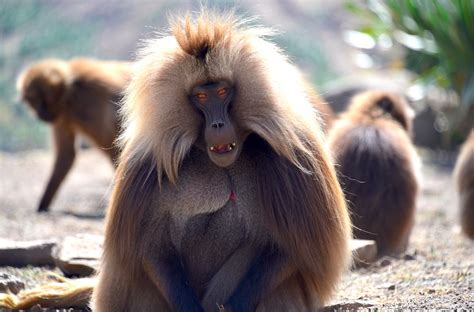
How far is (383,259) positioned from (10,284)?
2843 millimetres

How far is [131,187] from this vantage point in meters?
4.54

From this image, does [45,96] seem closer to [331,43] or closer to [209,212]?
[209,212]

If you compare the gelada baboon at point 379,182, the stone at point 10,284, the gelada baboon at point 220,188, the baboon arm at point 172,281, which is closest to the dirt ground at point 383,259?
the gelada baboon at point 379,182

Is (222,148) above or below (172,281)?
above

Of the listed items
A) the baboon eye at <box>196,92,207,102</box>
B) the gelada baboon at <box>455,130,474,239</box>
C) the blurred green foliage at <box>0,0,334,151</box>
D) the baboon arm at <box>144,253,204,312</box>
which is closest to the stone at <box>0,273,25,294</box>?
the baboon arm at <box>144,253,204,312</box>

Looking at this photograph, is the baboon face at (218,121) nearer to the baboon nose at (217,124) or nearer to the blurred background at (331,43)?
the baboon nose at (217,124)

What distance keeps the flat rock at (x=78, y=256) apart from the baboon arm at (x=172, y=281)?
1.42 metres

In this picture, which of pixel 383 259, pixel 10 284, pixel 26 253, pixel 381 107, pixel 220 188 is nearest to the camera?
→ pixel 220 188

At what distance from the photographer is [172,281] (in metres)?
4.51

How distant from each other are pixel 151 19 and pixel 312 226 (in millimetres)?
15414

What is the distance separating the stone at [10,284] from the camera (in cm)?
543

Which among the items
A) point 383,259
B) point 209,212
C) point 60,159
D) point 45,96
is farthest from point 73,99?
point 209,212

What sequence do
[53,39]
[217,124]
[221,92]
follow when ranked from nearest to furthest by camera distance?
[217,124] < [221,92] < [53,39]

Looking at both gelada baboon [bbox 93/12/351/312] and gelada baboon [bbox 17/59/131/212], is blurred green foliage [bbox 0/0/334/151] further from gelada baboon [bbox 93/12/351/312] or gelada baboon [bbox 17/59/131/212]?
gelada baboon [bbox 93/12/351/312]
